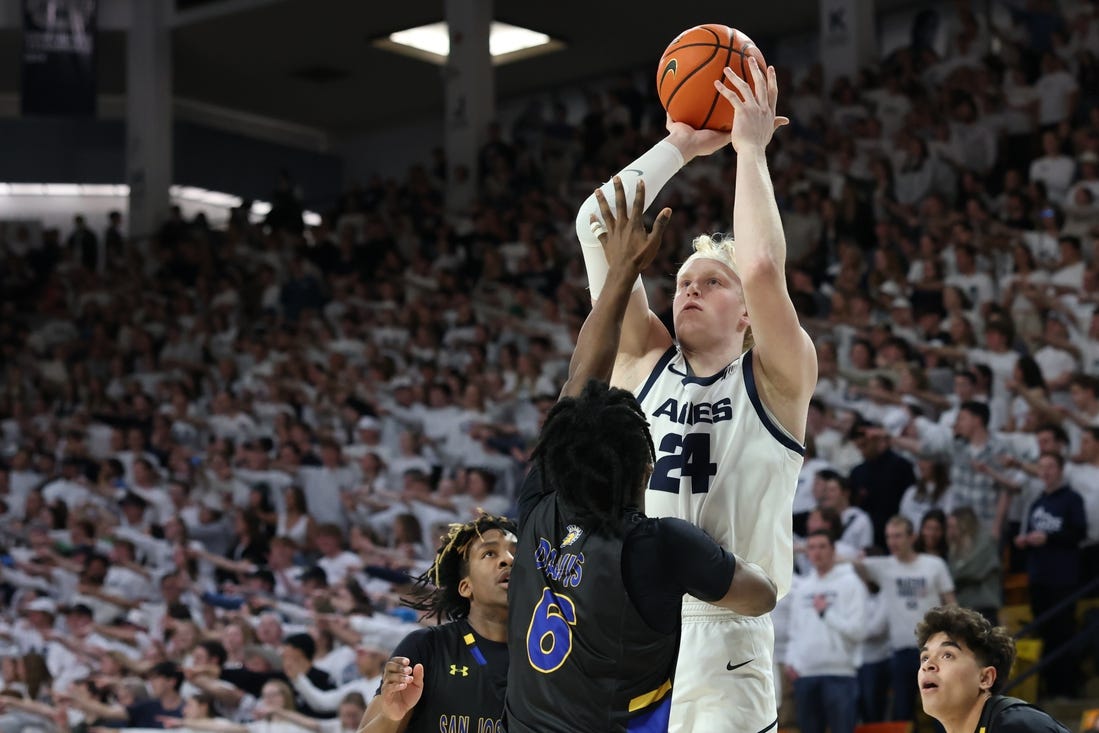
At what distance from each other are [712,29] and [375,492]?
7706 millimetres

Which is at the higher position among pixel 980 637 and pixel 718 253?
pixel 718 253

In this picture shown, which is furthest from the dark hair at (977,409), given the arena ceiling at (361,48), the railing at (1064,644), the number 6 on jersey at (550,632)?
the arena ceiling at (361,48)

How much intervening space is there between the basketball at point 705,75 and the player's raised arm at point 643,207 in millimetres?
35

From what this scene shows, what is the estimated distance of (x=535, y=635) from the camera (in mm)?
2914

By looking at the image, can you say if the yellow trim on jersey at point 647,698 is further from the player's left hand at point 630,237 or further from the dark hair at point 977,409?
the dark hair at point 977,409

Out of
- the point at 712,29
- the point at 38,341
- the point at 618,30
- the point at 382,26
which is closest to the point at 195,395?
the point at 38,341

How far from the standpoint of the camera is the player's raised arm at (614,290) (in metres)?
3.07

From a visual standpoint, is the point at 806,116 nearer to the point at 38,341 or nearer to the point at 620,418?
the point at 38,341

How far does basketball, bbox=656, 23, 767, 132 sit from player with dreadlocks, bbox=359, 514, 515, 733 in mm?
1205

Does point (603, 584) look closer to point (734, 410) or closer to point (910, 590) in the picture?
point (734, 410)

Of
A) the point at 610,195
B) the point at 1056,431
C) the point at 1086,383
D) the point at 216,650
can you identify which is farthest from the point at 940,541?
the point at 610,195

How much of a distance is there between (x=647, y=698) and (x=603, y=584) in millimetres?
261

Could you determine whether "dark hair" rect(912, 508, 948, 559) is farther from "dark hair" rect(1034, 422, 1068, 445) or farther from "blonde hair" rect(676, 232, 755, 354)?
"blonde hair" rect(676, 232, 755, 354)

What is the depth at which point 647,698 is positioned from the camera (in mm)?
2881
